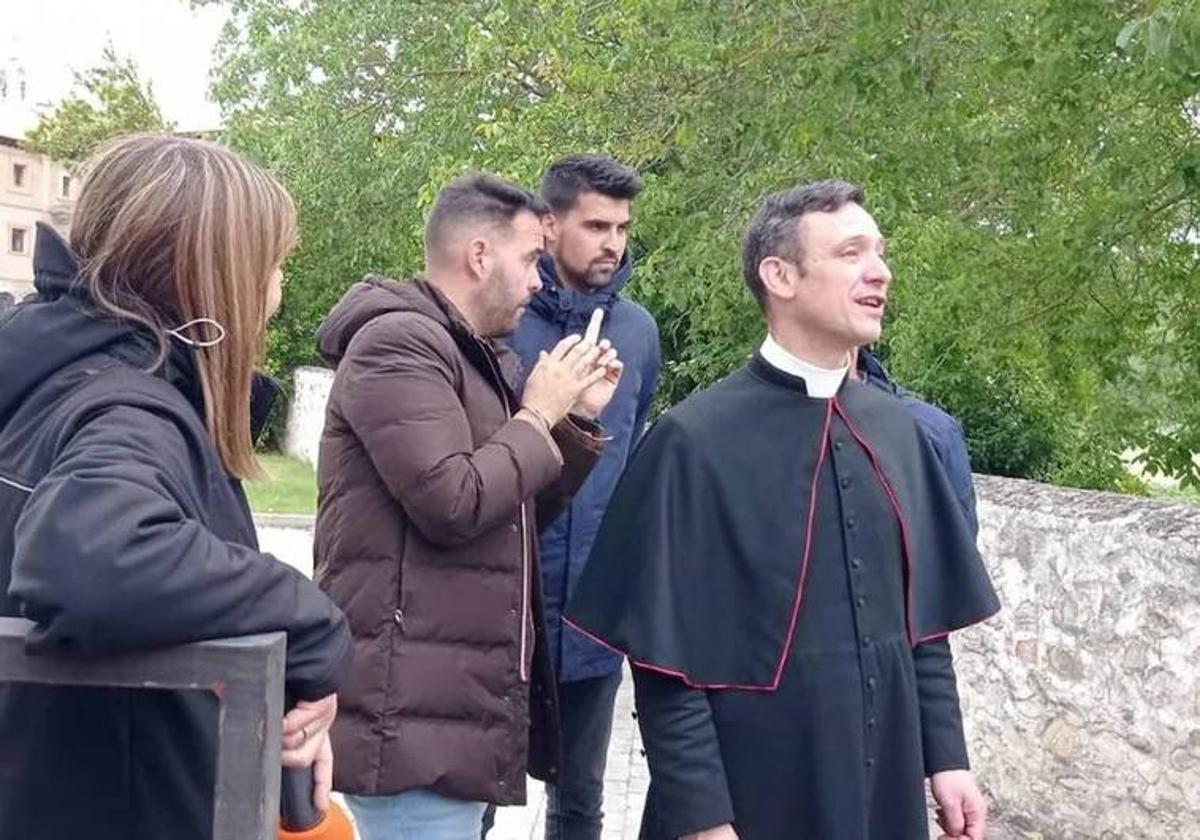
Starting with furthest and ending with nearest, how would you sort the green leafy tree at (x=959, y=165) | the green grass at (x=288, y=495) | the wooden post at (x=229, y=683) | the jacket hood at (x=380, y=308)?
1. the green grass at (x=288, y=495)
2. the green leafy tree at (x=959, y=165)
3. the jacket hood at (x=380, y=308)
4. the wooden post at (x=229, y=683)

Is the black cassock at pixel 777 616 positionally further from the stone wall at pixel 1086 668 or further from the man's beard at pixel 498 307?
the stone wall at pixel 1086 668

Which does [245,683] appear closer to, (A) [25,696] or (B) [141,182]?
(A) [25,696]

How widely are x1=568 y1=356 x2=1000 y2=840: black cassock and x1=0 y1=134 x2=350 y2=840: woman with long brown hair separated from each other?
3.00 feet

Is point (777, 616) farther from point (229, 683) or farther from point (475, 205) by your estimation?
point (229, 683)

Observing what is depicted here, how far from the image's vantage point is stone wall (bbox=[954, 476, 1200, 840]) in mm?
4953

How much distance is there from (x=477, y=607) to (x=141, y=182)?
1230 millimetres

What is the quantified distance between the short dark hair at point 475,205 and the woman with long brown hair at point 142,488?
3.75 feet

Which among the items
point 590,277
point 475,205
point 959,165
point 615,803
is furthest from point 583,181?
point 959,165

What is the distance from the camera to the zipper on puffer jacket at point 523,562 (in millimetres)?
2922

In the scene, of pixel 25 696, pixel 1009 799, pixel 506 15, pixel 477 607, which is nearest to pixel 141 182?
pixel 25 696

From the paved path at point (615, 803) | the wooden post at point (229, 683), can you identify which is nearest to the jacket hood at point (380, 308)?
the wooden post at point (229, 683)

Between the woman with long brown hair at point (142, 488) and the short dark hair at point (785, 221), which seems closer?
the woman with long brown hair at point (142, 488)

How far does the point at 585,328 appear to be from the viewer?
12.8ft

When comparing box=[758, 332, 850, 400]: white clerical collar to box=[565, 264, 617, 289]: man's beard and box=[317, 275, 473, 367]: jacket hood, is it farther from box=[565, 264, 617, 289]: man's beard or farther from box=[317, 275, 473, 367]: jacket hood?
box=[565, 264, 617, 289]: man's beard
